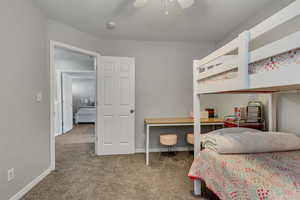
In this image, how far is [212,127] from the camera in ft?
11.2

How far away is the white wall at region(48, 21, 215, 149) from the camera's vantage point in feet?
11.0

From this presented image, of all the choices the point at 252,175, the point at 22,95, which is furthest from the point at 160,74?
the point at 252,175

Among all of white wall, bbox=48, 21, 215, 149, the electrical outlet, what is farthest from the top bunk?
the electrical outlet

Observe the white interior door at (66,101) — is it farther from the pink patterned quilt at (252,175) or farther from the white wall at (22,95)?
the pink patterned quilt at (252,175)

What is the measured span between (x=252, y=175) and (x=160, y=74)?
2.64m

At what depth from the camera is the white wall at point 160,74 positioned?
336cm

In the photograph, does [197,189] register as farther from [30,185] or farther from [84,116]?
[84,116]

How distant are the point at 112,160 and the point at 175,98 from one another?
71.5 inches

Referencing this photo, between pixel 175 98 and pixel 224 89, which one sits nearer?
pixel 224 89

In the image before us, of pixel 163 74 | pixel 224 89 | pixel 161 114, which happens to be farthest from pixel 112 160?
pixel 224 89

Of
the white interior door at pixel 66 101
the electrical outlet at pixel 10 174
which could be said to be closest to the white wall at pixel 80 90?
the white interior door at pixel 66 101

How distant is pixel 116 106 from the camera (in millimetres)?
3195

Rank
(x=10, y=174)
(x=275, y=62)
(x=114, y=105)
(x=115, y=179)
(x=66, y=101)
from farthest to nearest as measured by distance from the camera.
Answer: (x=66, y=101), (x=114, y=105), (x=115, y=179), (x=10, y=174), (x=275, y=62)

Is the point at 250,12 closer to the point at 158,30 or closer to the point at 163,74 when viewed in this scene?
the point at 158,30
